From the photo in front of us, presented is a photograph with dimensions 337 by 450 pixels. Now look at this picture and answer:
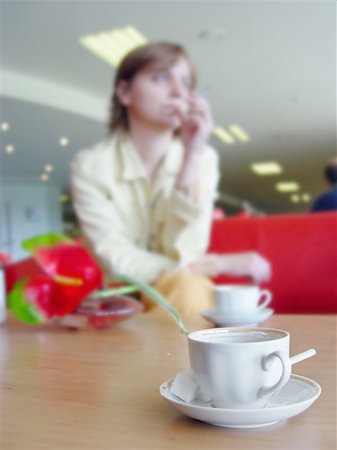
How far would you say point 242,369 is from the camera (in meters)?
0.23

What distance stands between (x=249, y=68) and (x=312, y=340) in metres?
3.79

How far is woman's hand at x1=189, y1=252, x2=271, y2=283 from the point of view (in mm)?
893

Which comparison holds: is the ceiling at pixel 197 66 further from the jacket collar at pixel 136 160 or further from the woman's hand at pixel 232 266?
the woman's hand at pixel 232 266

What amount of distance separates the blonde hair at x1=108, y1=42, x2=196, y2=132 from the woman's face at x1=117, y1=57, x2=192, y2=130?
0.01 m

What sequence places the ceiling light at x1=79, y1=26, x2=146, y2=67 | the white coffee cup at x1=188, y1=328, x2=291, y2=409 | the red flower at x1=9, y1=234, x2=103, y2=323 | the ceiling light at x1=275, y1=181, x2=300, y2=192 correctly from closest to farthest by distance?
the white coffee cup at x1=188, y1=328, x2=291, y2=409 < the red flower at x1=9, y1=234, x2=103, y2=323 < the ceiling light at x1=79, y1=26, x2=146, y2=67 < the ceiling light at x1=275, y1=181, x2=300, y2=192

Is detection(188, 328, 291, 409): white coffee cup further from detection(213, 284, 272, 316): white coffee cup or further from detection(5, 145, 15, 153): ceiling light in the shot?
detection(5, 145, 15, 153): ceiling light

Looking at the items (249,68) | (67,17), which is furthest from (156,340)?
(249,68)

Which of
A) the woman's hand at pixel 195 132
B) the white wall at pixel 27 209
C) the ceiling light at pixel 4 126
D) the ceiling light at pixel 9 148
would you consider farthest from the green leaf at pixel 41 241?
the white wall at pixel 27 209

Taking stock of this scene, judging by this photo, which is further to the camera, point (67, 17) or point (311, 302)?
point (67, 17)

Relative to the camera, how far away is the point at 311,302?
36.2 inches

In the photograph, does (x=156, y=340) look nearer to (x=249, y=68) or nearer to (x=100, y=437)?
(x=100, y=437)

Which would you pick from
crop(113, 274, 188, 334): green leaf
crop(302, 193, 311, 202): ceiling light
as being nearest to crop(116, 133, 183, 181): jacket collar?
crop(113, 274, 188, 334): green leaf

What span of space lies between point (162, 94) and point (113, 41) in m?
2.52

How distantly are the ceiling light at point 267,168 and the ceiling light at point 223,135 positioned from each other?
1518 millimetres
